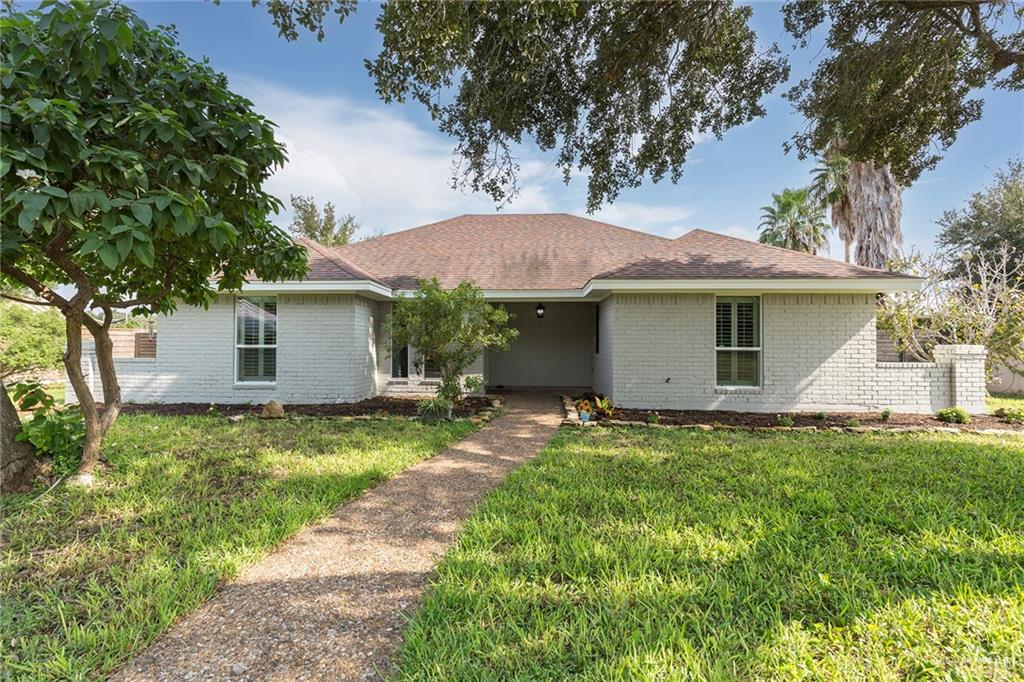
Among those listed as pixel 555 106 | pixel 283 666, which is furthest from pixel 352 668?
pixel 555 106

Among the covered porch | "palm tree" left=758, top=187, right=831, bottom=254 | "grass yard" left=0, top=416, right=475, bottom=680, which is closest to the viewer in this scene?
"grass yard" left=0, top=416, right=475, bottom=680

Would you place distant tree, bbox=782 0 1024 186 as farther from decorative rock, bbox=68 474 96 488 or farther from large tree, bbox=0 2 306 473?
decorative rock, bbox=68 474 96 488

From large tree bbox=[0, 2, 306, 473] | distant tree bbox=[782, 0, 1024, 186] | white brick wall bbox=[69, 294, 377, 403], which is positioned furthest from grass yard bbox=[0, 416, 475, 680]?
distant tree bbox=[782, 0, 1024, 186]

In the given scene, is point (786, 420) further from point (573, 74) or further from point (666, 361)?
point (573, 74)

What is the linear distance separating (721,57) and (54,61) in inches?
338

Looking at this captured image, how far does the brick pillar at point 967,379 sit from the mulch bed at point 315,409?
30.6ft

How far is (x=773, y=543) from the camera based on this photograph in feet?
10.7

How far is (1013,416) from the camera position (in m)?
8.20

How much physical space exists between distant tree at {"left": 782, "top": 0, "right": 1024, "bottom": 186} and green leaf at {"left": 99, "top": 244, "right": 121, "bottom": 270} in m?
9.97

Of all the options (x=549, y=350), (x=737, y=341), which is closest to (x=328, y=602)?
(x=737, y=341)

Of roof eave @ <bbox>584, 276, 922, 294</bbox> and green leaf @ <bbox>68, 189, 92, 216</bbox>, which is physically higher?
roof eave @ <bbox>584, 276, 922, 294</bbox>

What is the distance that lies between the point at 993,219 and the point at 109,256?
28.1 meters

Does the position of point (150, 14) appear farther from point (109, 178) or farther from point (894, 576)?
point (894, 576)

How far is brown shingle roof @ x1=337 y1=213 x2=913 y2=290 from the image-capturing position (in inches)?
357
